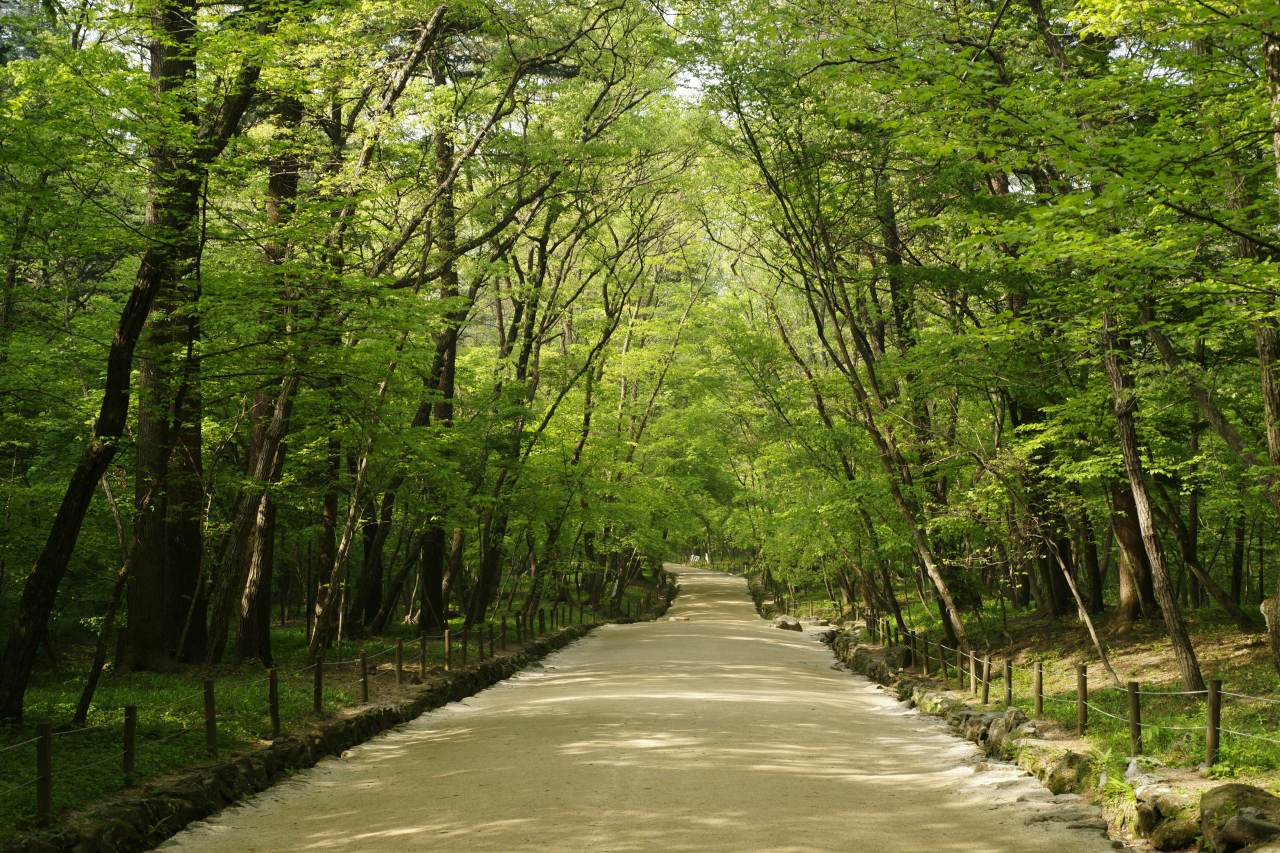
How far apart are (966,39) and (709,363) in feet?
44.9

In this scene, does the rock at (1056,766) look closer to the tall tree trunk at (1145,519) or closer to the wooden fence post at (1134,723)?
the wooden fence post at (1134,723)

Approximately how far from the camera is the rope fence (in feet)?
19.9

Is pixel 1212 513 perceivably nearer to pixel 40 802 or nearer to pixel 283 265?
pixel 283 265

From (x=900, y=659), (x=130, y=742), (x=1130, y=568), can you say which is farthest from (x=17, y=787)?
(x=1130, y=568)

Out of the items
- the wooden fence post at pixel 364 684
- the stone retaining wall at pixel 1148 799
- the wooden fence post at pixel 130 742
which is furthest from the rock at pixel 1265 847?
the wooden fence post at pixel 364 684

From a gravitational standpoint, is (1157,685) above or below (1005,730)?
above

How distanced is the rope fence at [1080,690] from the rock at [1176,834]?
0.75 meters

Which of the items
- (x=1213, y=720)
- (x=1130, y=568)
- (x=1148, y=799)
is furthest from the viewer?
(x=1130, y=568)

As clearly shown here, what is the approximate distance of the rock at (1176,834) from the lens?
5.18 m

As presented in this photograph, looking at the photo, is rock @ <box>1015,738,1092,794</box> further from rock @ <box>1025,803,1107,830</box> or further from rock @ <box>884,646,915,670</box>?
rock @ <box>884,646,915,670</box>

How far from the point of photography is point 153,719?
791 cm

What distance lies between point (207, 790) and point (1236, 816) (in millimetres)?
7164

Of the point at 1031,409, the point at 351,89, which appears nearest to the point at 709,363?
the point at 1031,409

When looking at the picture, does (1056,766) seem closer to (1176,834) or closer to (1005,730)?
(1005,730)
